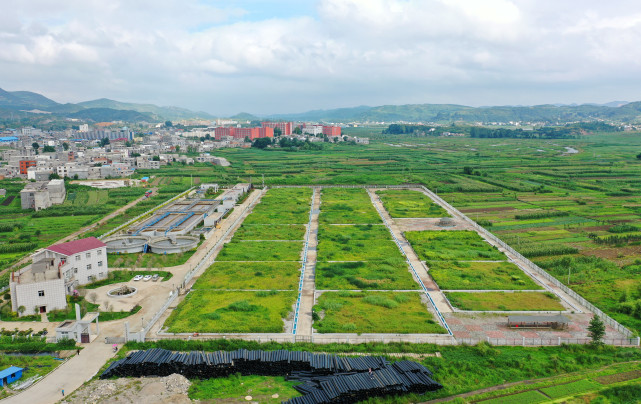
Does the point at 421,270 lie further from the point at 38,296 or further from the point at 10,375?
the point at 10,375

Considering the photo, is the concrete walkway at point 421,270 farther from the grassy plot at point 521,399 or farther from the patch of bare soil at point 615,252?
the patch of bare soil at point 615,252

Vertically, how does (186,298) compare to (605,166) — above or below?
below

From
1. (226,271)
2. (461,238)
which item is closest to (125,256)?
(226,271)

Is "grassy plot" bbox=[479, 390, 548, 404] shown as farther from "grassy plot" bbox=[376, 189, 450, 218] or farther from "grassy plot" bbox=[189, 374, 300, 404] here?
"grassy plot" bbox=[376, 189, 450, 218]

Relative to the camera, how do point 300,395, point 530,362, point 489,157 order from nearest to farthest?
point 300,395 → point 530,362 → point 489,157

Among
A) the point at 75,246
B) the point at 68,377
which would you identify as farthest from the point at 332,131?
the point at 68,377

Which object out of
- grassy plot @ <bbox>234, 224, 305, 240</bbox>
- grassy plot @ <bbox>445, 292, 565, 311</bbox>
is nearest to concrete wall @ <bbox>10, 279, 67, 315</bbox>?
grassy plot @ <bbox>234, 224, 305, 240</bbox>

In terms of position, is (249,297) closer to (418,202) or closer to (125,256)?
(125,256)
